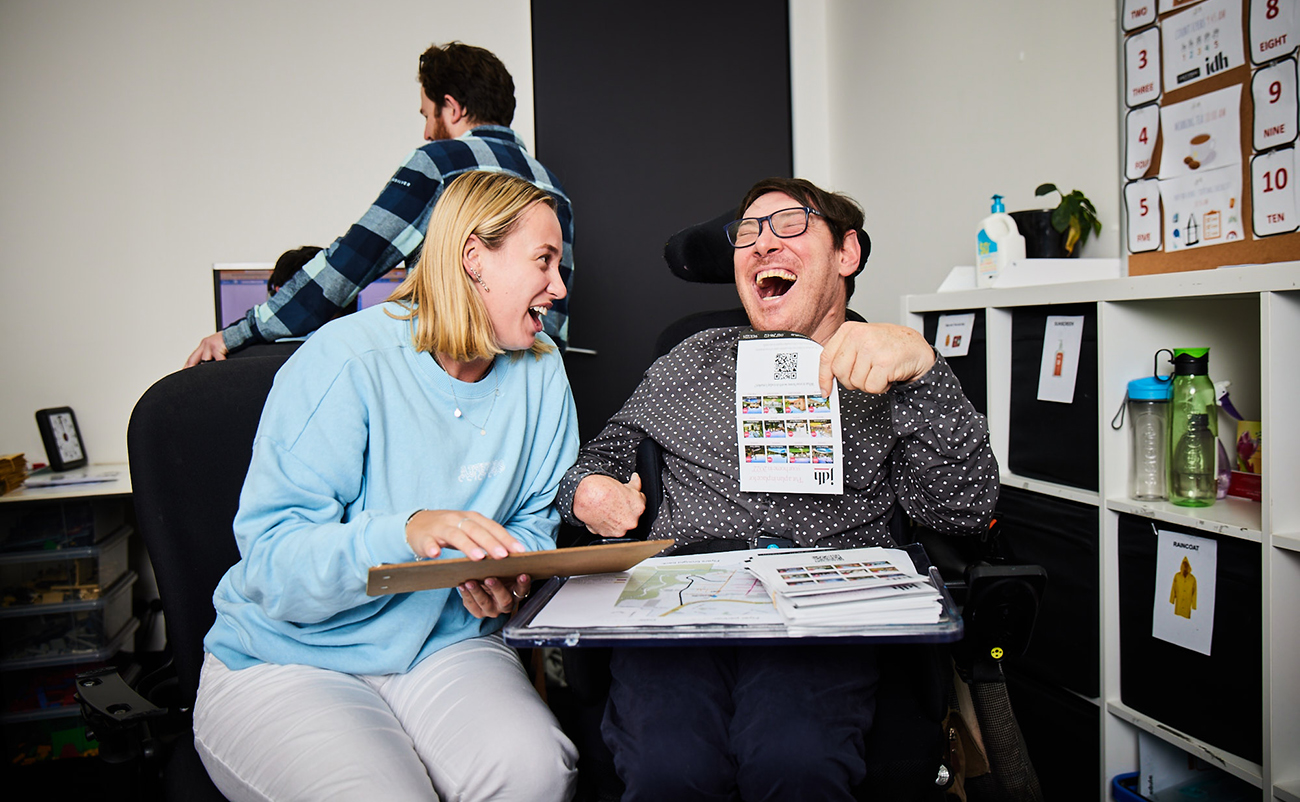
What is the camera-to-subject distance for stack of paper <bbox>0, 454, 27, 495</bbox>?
2500 mm

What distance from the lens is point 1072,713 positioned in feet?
6.14

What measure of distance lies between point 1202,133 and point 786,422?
48.1 inches

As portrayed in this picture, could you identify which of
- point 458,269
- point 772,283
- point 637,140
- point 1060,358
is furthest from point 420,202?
point 1060,358

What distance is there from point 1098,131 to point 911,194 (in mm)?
872

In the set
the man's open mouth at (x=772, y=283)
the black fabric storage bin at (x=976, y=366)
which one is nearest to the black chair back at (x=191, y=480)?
the man's open mouth at (x=772, y=283)

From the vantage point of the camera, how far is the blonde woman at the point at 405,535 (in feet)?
3.64

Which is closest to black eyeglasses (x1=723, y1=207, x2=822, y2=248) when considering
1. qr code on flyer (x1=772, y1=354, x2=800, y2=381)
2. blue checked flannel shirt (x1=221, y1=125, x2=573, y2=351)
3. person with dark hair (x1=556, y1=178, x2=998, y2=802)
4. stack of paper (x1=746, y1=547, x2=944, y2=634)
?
person with dark hair (x1=556, y1=178, x2=998, y2=802)

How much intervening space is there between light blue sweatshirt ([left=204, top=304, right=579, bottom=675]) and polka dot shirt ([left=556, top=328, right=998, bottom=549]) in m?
0.23

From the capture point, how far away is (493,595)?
4.09 ft

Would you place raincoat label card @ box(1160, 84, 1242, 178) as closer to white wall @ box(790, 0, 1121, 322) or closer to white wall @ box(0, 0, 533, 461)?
white wall @ box(790, 0, 1121, 322)

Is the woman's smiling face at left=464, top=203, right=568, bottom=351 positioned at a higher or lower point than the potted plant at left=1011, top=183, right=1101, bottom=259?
lower

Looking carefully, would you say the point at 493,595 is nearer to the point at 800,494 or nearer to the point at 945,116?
the point at 800,494

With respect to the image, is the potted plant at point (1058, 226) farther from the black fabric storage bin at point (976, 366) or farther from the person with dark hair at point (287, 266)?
the person with dark hair at point (287, 266)

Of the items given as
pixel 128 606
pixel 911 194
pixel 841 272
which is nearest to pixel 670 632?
pixel 841 272
